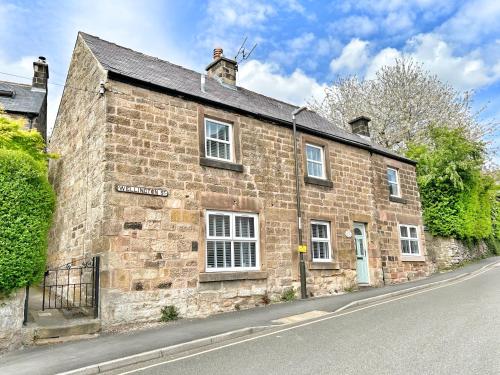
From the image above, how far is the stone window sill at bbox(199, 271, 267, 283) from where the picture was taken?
9917mm

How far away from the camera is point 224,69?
1509cm

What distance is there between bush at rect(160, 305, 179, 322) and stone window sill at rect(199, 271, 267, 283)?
965 millimetres

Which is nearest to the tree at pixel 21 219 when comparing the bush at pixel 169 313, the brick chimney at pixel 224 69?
the bush at pixel 169 313

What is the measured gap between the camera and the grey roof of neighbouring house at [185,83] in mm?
10664

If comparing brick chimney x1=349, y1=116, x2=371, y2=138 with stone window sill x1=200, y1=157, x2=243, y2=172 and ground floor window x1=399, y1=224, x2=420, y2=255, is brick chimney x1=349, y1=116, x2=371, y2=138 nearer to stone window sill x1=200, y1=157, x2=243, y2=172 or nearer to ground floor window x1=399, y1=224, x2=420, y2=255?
ground floor window x1=399, y1=224, x2=420, y2=255

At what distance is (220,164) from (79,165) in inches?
151

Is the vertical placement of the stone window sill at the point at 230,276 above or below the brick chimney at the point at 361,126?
below

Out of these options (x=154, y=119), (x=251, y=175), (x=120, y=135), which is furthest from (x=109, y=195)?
(x=251, y=175)

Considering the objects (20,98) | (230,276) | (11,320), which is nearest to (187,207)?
(230,276)

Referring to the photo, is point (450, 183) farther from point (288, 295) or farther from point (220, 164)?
point (220, 164)

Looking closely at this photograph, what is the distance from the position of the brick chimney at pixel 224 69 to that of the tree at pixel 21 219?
A: 8.75 meters

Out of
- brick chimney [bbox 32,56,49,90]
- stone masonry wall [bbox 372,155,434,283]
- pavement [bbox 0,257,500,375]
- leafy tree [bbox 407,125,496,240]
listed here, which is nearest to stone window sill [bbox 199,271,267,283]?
pavement [bbox 0,257,500,375]

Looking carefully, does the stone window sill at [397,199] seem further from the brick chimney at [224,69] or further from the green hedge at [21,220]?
the green hedge at [21,220]

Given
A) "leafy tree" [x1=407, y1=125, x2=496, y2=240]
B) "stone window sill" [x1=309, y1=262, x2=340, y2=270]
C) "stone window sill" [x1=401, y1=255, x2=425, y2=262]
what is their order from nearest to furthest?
"stone window sill" [x1=309, y1=262, x2=340, y2=270], "stone window sill" [x1=401, y1=255, x2=425, y2=262], "leafy tree" [x1=407, y1=125, x2=496, y2=240]
